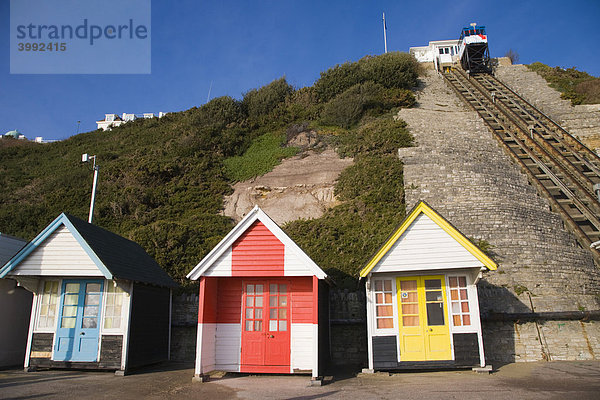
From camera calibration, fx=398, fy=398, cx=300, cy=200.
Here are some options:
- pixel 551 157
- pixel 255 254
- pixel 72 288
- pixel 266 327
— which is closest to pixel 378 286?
pixel 266 327

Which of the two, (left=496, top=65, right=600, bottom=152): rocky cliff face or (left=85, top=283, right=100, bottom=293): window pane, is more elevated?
(left=496, top=65, right=600, bottom=152): rocky cliff face

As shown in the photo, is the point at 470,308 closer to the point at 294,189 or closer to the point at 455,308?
the point at 455,308

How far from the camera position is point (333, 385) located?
9383mm

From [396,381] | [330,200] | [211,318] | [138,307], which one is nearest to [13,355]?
[138,307]

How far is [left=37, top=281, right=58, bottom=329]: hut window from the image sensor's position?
11609 mm

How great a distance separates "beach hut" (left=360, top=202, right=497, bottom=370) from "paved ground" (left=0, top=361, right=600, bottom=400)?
53 centimetres

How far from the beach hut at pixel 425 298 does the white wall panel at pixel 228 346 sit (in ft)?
12.0

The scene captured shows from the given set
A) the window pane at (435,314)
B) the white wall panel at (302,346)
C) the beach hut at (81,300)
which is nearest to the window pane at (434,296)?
the window pane at (435,314)

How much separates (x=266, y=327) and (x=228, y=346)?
118 centimetres

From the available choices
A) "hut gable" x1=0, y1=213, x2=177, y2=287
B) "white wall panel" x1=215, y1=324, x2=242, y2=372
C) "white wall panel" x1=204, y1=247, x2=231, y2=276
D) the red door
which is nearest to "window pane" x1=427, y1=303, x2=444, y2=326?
the red door

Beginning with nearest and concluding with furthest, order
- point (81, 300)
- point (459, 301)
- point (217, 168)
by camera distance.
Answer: point (459, 301)
point (81, 300)
point (217, 168)

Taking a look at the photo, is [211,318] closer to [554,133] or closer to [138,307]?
[138,307]

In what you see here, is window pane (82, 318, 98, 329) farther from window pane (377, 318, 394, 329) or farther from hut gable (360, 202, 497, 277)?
window pane (377, 318, 394, 329)

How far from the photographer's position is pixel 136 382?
968 cm
